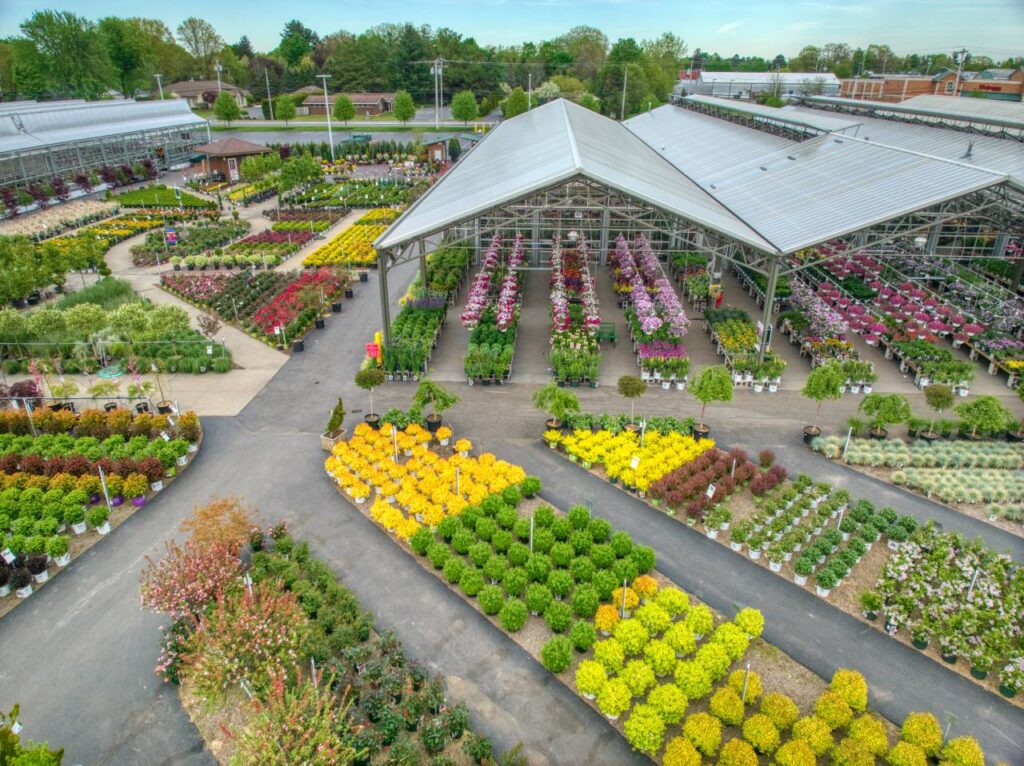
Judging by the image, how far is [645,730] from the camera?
931 centimetres

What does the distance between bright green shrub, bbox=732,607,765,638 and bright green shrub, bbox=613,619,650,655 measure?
1.73 meters

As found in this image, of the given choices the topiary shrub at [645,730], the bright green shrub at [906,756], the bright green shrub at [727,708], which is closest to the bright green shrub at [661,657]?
the bright green shrub at [727,708]

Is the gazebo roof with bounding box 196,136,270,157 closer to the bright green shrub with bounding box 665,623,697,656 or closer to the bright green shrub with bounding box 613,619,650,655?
the bright green shrub with bounding box 613,619,650,655

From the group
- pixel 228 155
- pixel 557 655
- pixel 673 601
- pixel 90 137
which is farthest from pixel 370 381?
pixel 90 137

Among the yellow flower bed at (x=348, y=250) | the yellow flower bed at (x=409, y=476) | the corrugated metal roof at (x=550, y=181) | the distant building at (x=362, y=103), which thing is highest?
the distant building at (x=362, y=103)

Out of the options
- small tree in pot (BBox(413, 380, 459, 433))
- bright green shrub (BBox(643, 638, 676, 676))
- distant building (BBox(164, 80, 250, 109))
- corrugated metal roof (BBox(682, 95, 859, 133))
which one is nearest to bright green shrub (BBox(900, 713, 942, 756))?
bright green shrub (BBox(643, 638, 676, 676))

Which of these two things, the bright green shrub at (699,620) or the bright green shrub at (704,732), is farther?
the bright green shrub at (699,620)

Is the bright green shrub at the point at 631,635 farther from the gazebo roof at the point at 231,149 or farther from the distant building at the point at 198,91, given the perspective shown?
the distant building at the point at 198,91

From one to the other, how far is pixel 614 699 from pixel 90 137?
Answer: 58.3 m

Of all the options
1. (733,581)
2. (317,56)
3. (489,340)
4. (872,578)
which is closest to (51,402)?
(489,340)

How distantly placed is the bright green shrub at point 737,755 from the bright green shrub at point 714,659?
4.34 ft

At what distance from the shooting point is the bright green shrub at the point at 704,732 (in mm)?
9297

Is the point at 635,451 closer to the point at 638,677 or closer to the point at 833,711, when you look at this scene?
the point at 638,677

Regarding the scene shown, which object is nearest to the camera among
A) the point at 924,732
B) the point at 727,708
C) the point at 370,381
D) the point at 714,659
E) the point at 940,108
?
the point at 924,732
